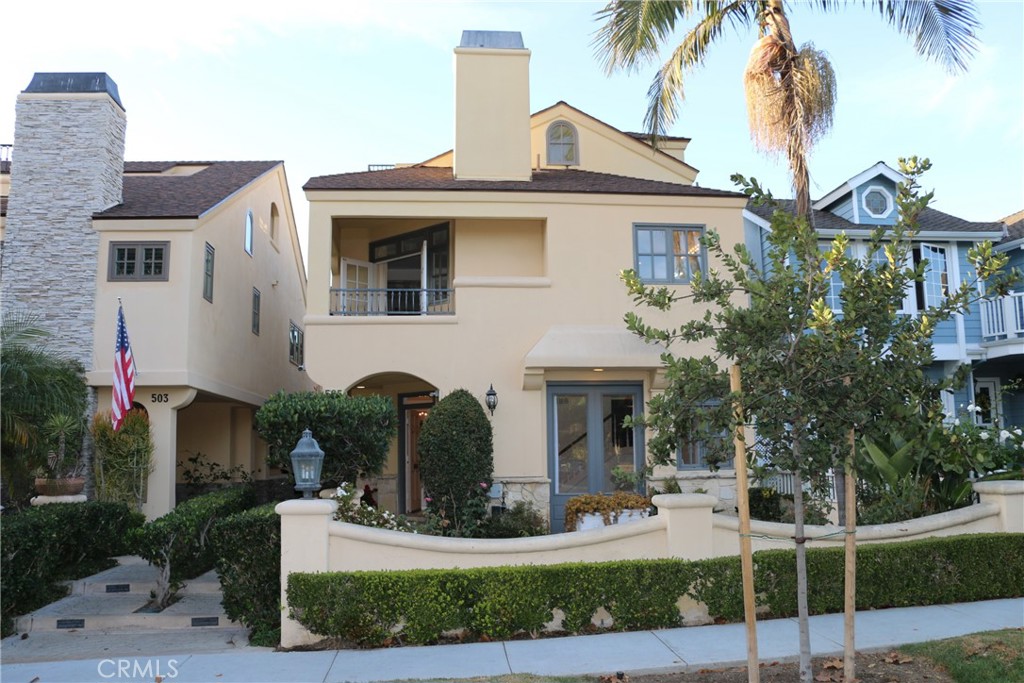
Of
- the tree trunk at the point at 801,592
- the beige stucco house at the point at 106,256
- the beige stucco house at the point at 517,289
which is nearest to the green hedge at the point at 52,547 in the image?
the beige stucco house at the point at 106,256

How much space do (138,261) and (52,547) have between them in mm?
5680

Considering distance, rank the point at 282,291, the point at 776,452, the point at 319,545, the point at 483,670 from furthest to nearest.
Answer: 1. the point at 282,291
2. the point at 319,545
3. the point at 483,670
4. the point at 776,452

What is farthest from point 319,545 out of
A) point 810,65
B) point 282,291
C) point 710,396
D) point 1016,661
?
point 282,291

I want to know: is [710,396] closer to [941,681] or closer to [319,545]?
[941,681]

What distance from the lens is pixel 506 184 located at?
15.4m

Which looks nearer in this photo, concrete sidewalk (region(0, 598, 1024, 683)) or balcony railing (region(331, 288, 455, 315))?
concrete sidewalk (region(0, 598, 1024, 683))

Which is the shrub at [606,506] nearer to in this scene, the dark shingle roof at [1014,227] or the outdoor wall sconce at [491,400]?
the outdoor wall sconce at [491,400]

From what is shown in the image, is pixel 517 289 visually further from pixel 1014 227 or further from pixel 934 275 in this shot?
pixel 1014 227

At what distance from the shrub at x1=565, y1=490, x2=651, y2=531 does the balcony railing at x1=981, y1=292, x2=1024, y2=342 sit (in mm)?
10922

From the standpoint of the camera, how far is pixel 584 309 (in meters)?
14.6

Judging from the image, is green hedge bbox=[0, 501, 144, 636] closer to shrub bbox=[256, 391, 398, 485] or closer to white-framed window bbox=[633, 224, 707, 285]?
shrub bbox=[256, 391, 398, 485]

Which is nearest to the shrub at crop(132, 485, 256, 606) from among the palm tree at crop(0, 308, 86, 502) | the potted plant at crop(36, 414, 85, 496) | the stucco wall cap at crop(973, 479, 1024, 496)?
the potted plant at crop(36, 414, 85, 496)

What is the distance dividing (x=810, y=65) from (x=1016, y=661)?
31.2ft

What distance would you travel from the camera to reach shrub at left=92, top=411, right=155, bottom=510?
43.2 ft
